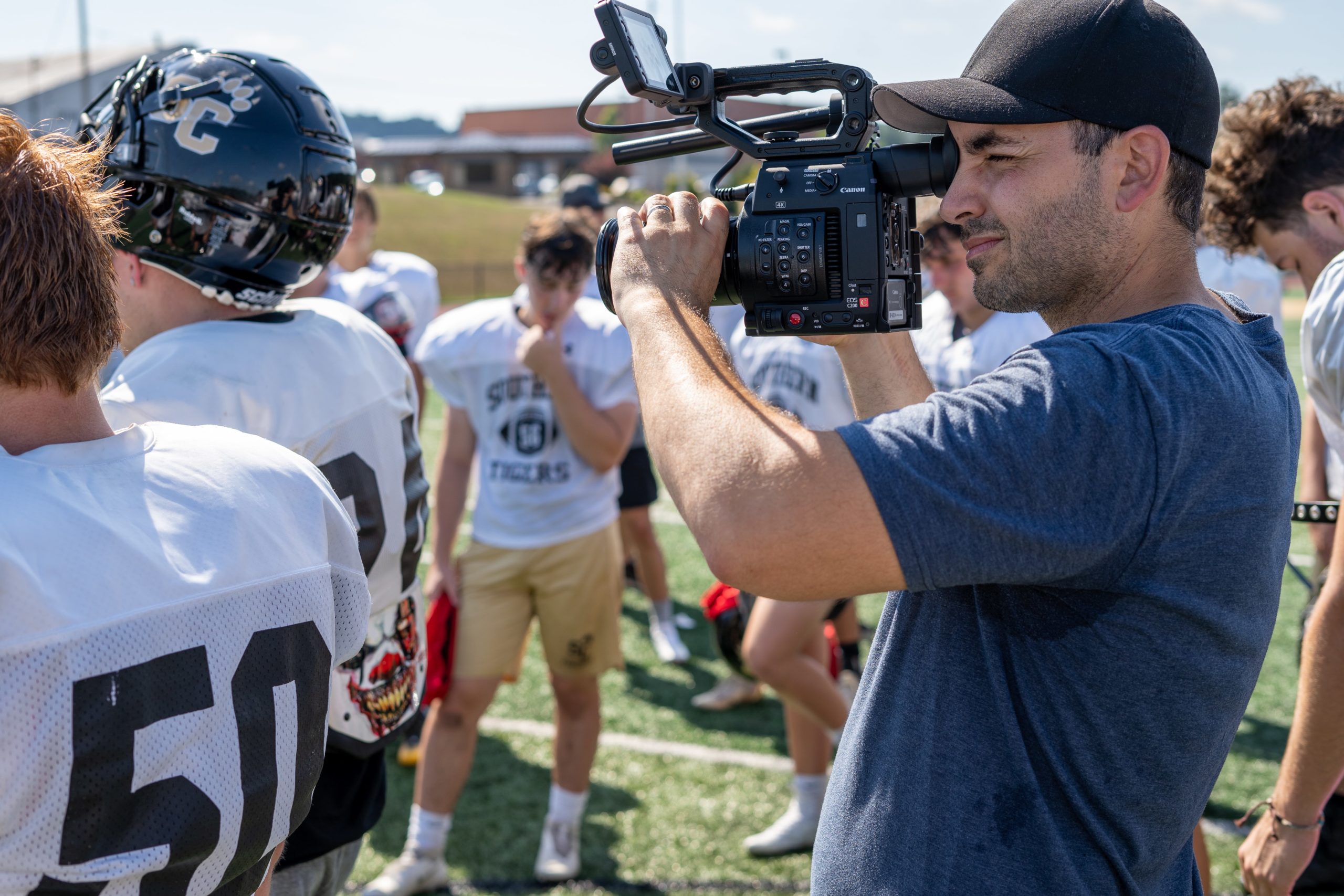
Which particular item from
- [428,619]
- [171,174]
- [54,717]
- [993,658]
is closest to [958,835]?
[993,658]

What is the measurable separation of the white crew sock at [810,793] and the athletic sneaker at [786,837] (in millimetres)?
16

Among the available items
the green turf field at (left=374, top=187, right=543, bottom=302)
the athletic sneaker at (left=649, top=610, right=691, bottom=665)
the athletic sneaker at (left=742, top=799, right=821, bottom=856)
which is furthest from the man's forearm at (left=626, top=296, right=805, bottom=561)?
the green turf field at (left=374, top=187, right=543, bottom=302)

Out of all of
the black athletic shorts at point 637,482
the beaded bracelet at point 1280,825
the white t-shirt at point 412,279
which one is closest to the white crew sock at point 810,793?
the beaded bracelet at point 1280,825

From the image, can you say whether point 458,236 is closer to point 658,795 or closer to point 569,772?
point 658,795

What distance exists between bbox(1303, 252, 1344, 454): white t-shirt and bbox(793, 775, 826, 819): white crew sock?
2.29 metres

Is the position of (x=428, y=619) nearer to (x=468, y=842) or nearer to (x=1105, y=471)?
(x=468, y=842)

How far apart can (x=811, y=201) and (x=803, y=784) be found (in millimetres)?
3116

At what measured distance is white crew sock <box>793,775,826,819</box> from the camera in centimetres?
422

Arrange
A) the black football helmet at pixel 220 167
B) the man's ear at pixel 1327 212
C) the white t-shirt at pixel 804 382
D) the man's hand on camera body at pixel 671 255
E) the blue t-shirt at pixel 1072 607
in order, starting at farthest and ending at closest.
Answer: the white t-shirt at pixel 804 382, the man's ear at pixel 1327 212, the black football helmet at pixel 220 167, the man's hand on camera body at pixel 671 255, the blue t-shirt at pixel 1072 607

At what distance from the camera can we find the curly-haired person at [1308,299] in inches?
90.4

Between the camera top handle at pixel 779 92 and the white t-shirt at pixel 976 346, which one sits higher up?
the camera top handle at pixel 779 92

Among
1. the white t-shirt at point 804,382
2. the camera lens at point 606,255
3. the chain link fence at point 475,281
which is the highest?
the camera lens at point 606,255

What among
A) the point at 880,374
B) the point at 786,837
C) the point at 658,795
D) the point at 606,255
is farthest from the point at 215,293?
the point at 658,795

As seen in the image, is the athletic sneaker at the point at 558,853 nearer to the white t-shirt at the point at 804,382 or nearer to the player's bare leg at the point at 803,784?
the player's bare leg at the point at 803,784
